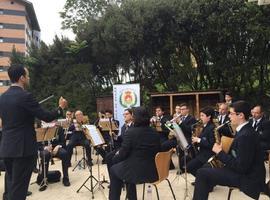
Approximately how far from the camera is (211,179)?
4449mm

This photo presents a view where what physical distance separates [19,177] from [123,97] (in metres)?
9.94

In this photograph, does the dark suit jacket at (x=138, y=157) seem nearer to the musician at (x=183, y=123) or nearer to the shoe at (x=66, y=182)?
the shoe at (x=66, y=182)

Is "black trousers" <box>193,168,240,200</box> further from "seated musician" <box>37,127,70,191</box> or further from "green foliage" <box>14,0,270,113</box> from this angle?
"green foliage" <box>14,0,270,113</box>

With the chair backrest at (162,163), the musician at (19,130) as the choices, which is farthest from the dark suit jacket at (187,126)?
the musician at (19,130)

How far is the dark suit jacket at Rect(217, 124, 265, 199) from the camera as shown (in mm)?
4121

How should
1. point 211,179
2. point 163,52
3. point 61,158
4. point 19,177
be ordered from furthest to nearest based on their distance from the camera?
point 163,52
point 61,158
point 211,179
point 19,177

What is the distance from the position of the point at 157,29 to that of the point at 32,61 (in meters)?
7.27

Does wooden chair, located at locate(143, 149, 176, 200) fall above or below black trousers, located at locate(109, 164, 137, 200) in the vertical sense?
above

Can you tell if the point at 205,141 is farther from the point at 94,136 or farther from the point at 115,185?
the point at 94,136

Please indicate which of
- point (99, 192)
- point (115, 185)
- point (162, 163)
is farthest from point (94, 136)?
point (162, 163)

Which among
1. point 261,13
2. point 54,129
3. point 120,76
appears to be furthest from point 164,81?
point 54,129

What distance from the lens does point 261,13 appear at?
12.9 metres

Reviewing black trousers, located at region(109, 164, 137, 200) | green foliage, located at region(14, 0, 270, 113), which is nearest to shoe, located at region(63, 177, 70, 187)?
black trousers, located at region(109, 164, 137, 200)

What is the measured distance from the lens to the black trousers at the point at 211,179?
171 inches
